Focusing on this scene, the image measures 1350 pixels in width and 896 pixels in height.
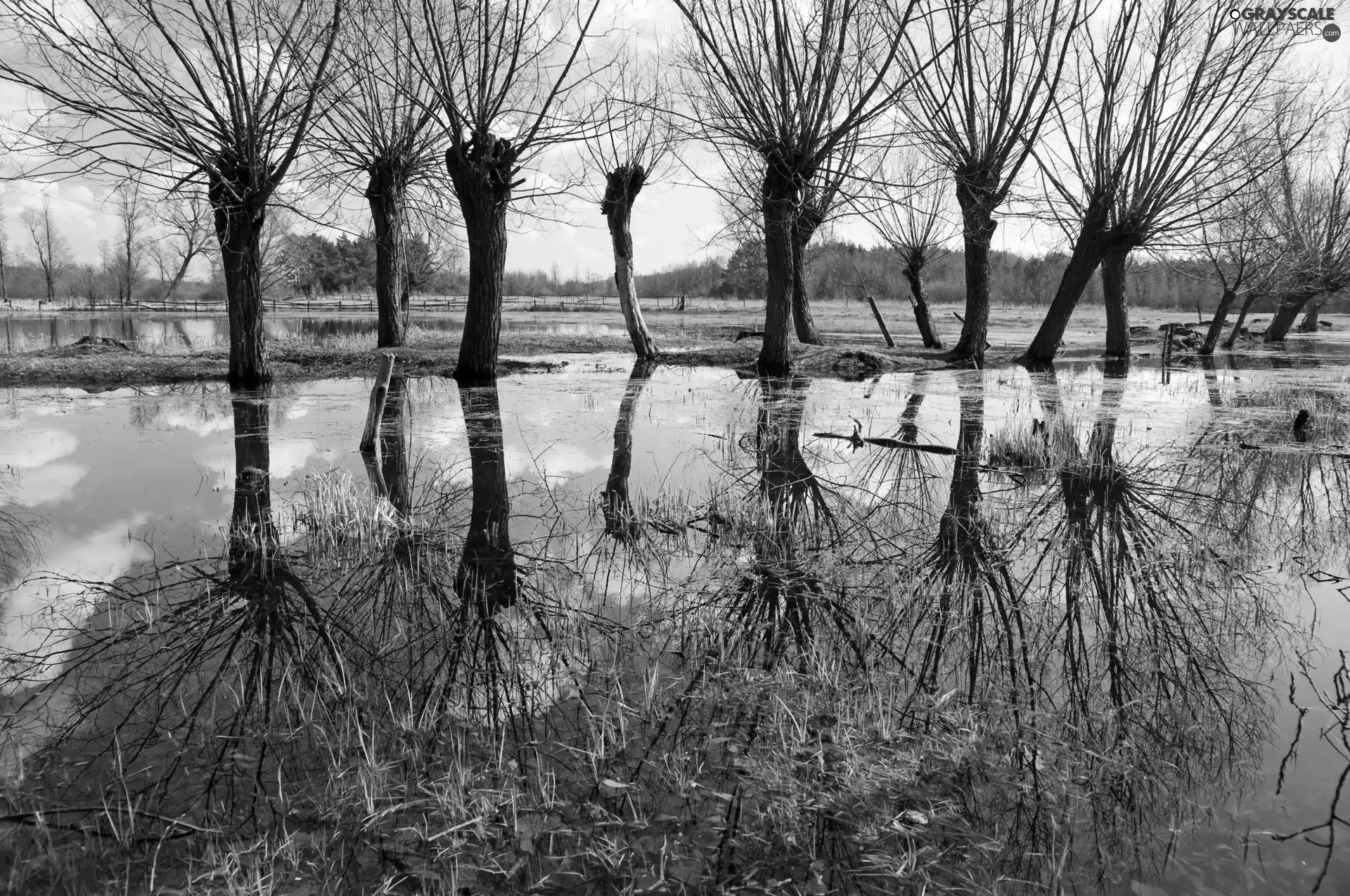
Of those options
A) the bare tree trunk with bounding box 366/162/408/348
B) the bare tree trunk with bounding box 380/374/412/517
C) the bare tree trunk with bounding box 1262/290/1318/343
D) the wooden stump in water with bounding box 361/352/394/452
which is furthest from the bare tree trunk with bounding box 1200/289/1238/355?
the wooden stump in water with bounding box 361/352/394/452

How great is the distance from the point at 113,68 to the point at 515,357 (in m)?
10.1

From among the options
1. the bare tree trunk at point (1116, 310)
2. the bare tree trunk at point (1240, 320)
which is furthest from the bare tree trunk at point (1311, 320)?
the bare tree trunk at point (1116, 310)

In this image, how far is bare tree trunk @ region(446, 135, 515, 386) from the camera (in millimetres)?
14711

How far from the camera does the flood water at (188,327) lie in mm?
25953

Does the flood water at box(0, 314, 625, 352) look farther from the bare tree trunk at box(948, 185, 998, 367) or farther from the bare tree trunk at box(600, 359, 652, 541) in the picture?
the bare tree trunk at box(600, 359, 652, 541)

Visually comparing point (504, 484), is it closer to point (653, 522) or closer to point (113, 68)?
point (653, 522)

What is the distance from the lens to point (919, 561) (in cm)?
544

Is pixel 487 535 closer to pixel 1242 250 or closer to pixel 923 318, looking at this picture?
pixel 923 318

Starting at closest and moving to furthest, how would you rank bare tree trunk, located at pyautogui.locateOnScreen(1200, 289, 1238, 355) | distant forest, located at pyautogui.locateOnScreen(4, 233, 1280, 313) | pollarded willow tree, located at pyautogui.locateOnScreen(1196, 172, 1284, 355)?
1. pollarded willow tree, located at pyautogui.locateOnScreen(1196, 172, 1284, 355)
2. bare tree trunk, located at pyautogui.locateOnScreen(1200, 289, 1238, 355)
3. distant forest, located at pyautogui.locateOnScreen(4, 233, 1280, 313)

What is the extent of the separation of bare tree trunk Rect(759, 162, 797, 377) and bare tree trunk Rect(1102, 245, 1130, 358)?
11027 mm

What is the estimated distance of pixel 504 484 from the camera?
7.67m

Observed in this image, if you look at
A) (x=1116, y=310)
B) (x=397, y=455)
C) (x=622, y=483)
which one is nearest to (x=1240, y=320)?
(x=1116, y=310)

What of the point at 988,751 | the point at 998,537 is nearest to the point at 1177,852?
the point at 988,751

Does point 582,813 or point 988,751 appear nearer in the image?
point 582,813
